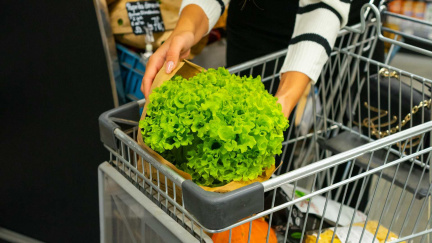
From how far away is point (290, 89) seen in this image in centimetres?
117

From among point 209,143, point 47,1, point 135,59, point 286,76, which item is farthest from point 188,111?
point 135,59

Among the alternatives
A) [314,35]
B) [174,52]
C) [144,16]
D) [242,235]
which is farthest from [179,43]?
[144,16]

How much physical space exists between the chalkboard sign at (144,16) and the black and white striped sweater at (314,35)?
76 centimetres

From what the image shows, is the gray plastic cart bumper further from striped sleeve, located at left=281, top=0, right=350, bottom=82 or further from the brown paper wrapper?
striped sleeve, located at left=281, top=0, right=350, bottom=82

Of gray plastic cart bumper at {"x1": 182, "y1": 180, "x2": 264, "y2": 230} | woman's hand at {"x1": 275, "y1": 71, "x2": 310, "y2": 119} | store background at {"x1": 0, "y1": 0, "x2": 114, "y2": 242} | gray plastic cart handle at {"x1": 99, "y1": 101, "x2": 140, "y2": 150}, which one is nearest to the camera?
gray plastic cart bumper at {"x1": 182, "y1": 180, "x2": 264, "y2": 230}

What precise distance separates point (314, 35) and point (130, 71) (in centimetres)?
90

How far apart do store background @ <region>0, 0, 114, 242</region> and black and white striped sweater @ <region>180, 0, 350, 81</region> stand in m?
0.77

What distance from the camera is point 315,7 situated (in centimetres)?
126

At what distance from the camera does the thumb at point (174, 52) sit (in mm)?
1089

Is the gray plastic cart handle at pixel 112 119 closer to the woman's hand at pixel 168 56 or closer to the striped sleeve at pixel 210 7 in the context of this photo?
the woman's hand at pixel 168 56

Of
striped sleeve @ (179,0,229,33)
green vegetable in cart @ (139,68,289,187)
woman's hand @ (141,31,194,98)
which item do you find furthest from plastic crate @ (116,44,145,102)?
green vegetable in cart @ (139,68,289,187)

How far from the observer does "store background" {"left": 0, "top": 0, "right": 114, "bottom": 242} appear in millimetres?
1644

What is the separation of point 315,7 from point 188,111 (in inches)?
20.1

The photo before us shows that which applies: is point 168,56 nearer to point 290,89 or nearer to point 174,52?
point 174,52
